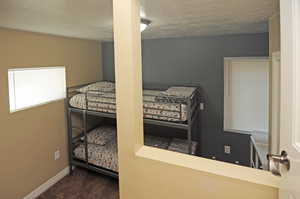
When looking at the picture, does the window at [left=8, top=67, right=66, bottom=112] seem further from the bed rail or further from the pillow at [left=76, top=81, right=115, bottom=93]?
the pillow at [left=76, top=81, right=115, bottom=93]

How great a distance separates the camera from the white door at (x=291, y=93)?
65 cm

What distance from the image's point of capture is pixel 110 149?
3252mm

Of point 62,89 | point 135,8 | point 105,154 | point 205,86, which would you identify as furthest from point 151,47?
point 135,8

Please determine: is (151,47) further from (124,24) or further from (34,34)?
(124,24)

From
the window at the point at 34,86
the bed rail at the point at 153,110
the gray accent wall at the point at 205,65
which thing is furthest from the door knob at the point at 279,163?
the window at the point at 34,86

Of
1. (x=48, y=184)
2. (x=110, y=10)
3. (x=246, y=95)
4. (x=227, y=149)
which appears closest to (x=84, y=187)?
(x=48, y=184)

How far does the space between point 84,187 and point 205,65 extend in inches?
105

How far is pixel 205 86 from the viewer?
11.2 ft

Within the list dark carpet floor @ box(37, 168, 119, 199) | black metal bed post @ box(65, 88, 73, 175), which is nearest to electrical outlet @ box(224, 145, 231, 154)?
dark carpet floor @ box(37, 168, 119, 199)

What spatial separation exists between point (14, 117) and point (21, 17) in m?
1.30

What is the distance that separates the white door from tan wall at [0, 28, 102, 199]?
106 inches

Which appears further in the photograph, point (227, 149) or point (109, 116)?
point (227, 149)

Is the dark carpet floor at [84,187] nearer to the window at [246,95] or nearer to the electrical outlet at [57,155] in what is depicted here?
the electrical outlet at [57,155]

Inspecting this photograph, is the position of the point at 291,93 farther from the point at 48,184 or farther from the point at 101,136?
the point at 48,184
